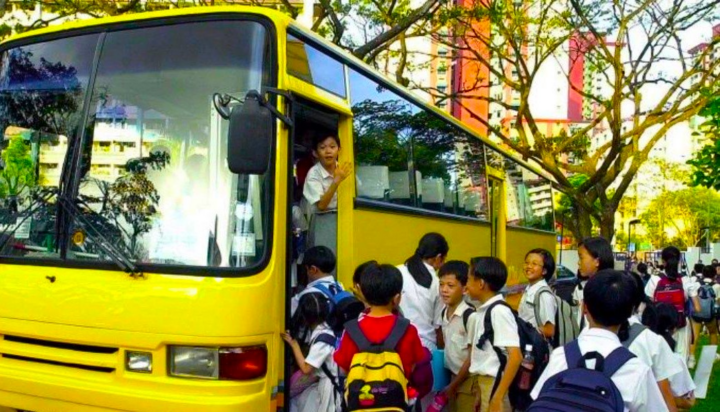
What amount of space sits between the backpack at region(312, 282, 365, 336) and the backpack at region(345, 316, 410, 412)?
804mm

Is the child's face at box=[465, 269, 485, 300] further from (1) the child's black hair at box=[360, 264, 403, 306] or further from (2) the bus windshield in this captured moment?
(2) the bus windshield

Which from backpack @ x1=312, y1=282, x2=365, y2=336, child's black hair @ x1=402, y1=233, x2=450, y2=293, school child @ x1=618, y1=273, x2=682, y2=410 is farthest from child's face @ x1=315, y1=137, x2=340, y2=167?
school child @ x1=618, y1=273, x2=682, y2=410

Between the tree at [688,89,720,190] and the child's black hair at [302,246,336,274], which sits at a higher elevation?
the tree at [688,89,720,190]

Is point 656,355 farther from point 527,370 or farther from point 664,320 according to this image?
point 664,320

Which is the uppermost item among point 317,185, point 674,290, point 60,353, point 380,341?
point 317,185

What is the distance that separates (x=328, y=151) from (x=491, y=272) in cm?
157

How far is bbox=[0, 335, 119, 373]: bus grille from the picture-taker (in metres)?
4.12

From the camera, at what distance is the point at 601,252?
5.12 m

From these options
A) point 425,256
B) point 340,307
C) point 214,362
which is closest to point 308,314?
point 340,307

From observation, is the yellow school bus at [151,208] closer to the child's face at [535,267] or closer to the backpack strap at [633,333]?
the backpack strap at [633,333]

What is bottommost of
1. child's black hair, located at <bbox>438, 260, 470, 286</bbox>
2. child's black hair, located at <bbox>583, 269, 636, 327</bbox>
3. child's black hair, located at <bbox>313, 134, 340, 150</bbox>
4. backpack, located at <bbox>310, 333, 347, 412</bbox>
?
backpack, located at <bbox>310, 333, 347, 412</bbox>

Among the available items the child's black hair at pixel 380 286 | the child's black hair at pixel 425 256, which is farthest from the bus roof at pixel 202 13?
the child's black hair at pixel 380 286

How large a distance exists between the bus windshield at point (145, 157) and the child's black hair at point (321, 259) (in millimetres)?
742

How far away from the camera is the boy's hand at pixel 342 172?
5.17 metres
